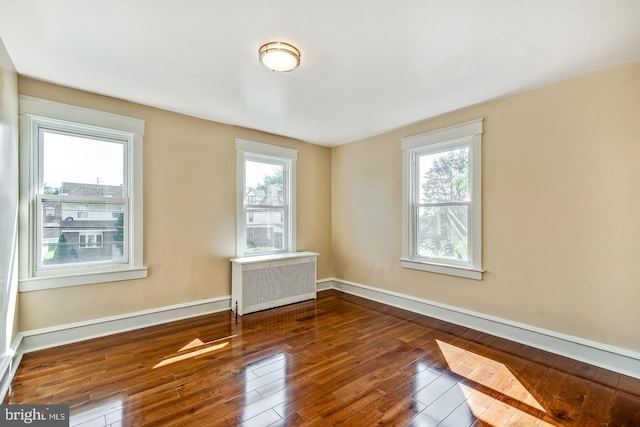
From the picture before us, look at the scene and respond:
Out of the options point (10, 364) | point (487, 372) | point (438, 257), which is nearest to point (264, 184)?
point (438, 257)

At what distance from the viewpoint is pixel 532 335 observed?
288 centimetres

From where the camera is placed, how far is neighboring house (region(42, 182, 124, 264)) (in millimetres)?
2873

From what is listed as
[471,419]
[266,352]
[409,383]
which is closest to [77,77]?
[266,352]

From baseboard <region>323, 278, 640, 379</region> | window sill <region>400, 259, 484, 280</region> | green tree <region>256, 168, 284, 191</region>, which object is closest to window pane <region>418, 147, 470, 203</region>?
window sill <region>400, 259, 484, 280</region>

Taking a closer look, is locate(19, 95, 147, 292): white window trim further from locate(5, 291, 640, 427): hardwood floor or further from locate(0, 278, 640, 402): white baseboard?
locate(5, 291, 640, 427): hardwood floor

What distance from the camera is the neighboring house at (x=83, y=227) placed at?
2873 mm

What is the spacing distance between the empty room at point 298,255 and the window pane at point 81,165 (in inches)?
0.6

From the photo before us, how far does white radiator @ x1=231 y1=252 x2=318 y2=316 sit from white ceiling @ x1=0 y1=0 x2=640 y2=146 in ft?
6.76

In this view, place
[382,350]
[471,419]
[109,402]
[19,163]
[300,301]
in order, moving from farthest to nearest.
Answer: [300,301] → [382,350] → [19,163] → [109,402] → [471,419]

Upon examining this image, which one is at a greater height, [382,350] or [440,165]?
[440,165]

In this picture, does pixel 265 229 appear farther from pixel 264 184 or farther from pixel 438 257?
pixel 438 257

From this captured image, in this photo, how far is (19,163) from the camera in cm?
262

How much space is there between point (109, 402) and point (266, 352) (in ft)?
3.95

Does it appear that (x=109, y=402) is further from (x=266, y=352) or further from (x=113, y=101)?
(x=113, y=101)
